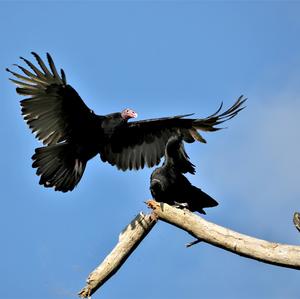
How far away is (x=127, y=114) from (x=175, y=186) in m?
2.48

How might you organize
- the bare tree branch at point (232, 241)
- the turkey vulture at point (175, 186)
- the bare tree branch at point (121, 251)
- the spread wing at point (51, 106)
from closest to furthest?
the bare tree branch at point (232, 241), the bare tree branch at point (121, 251), the turkey vulture at point (175, 186), the spread wing at point (51, 106)

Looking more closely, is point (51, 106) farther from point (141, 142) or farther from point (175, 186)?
point (175, 186)

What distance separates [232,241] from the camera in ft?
22.1

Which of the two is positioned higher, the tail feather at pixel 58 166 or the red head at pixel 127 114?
the red head at pixel 127 114

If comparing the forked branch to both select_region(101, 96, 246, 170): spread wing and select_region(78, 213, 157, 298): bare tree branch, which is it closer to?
select_region(78, 213, 157, 298): bare tree branch

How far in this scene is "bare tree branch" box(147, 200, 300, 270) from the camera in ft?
21.4

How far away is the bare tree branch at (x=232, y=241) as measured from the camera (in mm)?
6516

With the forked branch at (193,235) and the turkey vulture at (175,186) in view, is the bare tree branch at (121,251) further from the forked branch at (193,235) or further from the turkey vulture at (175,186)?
the turkey vulture at (175,186)

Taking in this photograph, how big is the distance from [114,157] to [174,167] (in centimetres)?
227

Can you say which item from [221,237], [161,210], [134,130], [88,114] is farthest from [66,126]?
[221,237]

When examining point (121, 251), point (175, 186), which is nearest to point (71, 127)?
point (175, 186)

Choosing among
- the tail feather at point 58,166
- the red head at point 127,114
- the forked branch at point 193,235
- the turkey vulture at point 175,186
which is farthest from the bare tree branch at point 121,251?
the red head at point 127,114

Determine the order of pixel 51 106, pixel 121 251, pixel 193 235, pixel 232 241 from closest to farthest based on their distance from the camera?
pixel 232 241, pixel 193 235, pixel 121 251, pixel 51 106

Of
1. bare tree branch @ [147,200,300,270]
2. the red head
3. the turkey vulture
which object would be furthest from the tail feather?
bare tree branch @ [147,200,300,270]
